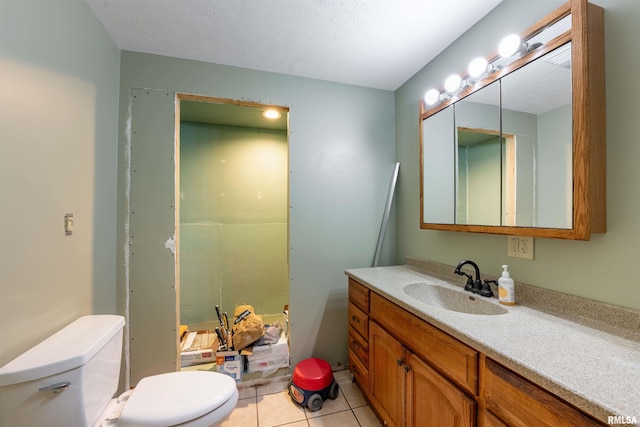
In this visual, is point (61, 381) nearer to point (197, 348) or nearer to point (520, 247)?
point (197, 348)

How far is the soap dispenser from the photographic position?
112 centimetres

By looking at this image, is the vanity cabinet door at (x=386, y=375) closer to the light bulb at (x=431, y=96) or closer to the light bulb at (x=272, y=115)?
the light bulb at (x=431, y=96)

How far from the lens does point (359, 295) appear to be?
1.65 metres

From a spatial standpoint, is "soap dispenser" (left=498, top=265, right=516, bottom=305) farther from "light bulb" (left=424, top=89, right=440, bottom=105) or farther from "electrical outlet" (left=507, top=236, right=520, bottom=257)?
"light bulb" (left=424, top=89, right=440, bottom=105)

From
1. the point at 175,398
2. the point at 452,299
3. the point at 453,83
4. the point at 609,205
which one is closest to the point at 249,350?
the point at 175,398

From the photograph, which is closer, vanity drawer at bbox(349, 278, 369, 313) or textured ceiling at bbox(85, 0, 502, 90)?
textured ceiling at bbox(85, 0, 502, 90)

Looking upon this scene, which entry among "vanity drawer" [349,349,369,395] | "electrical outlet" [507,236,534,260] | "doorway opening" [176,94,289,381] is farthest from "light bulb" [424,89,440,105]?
"vanity drawer" [349,349,369,395]

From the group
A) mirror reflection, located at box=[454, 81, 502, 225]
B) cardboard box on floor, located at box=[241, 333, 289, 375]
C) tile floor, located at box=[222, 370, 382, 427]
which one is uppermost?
mirror reflection, located at box=[454, 81, 502, 225]

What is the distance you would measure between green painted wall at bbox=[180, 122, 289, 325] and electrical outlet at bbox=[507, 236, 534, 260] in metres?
2.08

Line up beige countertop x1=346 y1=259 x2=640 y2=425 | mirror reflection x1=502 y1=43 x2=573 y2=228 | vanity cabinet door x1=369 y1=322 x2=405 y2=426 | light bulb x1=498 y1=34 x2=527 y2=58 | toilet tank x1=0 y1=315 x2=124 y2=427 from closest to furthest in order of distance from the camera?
beige countertop x1=346 y1=259 x2=640 y2=425 → toilet tank x1=0 y1=315 x2=124 y2=427 → mirror reflection x1=502 y1=43 x2=573 y2=228 → light bulb x1=498 y1=34 x2=527 y2=58 → vanity cabinet door x1=369 y1=322 x2=405 y2=426

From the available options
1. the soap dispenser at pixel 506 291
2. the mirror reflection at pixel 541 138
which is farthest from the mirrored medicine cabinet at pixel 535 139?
the soap dispenser at pixel 506 291

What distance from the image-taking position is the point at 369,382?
1.52 meters

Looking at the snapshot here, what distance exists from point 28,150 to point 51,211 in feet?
0.83

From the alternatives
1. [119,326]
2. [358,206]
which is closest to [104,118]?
[119,326]
